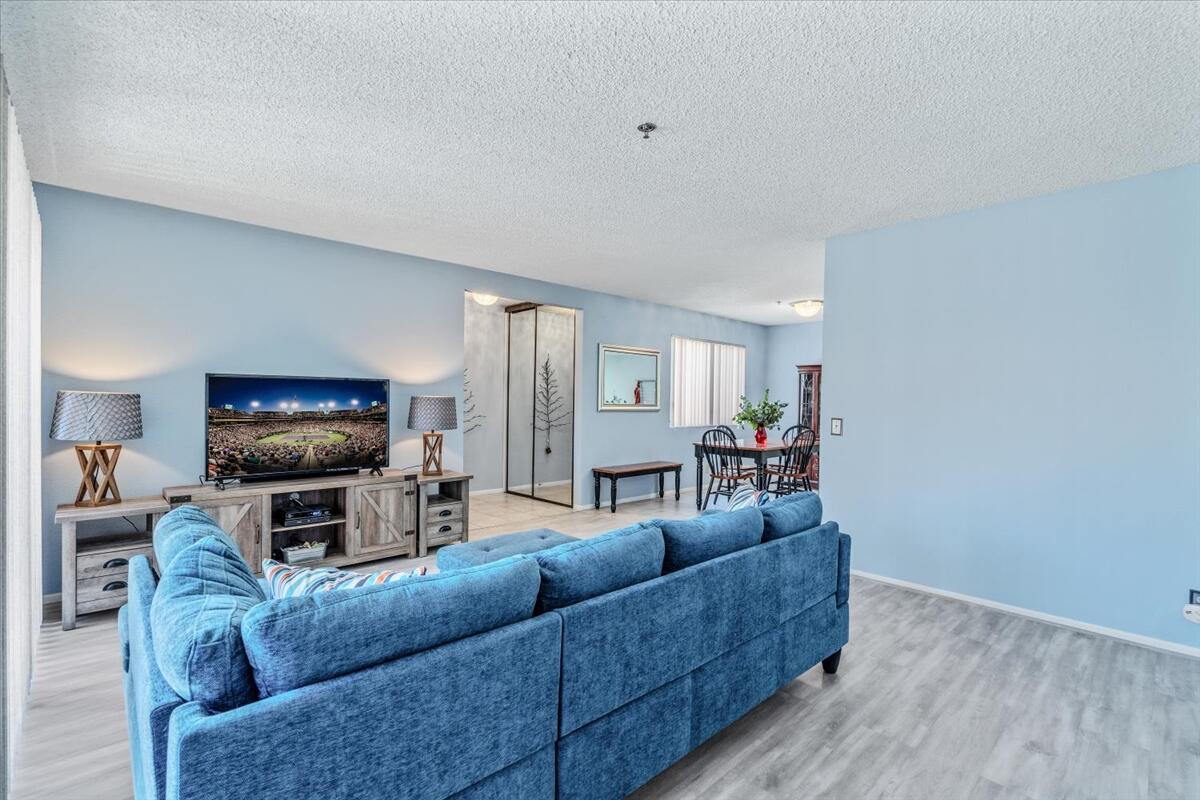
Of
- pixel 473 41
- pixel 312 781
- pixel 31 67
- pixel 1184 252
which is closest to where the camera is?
pixel 312 781

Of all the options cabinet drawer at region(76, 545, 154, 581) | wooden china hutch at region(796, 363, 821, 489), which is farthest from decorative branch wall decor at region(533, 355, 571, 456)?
cabinet drawer at region(76, 545, 154, 581)

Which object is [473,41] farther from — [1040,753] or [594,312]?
[594,312]

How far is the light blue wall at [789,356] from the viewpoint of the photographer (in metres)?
8.75

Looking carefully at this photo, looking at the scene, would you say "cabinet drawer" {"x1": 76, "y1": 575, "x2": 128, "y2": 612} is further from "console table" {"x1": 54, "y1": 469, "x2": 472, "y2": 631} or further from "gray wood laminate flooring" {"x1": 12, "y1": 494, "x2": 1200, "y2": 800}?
"gray wood laminate flooring" {"x1": 12, "y1": 494, "x2": 1200, "y2": 800}

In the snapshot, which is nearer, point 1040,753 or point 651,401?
point 1040,753

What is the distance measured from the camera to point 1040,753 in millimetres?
2133

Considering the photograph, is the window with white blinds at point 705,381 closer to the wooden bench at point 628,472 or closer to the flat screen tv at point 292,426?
the wooden bench at point 628,472

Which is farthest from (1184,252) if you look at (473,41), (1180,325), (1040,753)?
(473,41)

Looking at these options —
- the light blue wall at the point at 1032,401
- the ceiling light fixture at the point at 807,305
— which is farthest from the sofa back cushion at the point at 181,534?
the ceiling light fixture at the point at 807,305

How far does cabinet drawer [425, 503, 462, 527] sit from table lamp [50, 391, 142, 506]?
6.20 feet

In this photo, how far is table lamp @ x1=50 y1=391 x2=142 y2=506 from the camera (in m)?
3.11

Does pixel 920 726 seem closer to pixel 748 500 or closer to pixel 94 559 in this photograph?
pixel 748 500

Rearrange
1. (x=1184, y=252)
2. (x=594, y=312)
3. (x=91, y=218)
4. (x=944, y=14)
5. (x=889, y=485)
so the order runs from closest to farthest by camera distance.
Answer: (x=944, y=14) < (x=1184, y=252) < (x=91, y=218) < (x=889, y=485) < (x=594, y=312)

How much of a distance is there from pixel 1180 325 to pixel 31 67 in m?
5.12
